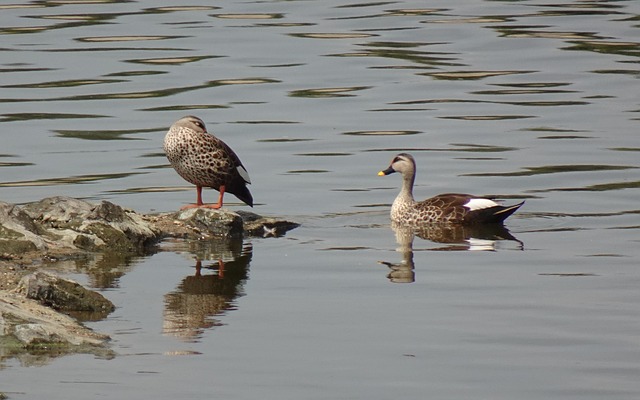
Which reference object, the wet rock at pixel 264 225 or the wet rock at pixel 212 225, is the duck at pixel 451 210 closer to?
the wet rock at pixel 264 225

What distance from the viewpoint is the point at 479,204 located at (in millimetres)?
15242

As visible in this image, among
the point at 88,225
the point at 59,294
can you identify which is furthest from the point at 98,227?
the point at 59,294

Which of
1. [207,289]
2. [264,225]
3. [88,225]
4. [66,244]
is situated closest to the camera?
[207,289]

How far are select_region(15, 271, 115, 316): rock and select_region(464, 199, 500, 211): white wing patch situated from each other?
18.6 feet

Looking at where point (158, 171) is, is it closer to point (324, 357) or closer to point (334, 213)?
point (334, 213)

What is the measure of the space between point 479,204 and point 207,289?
436cm

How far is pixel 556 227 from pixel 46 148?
7.96 metres

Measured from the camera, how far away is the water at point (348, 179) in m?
9.15

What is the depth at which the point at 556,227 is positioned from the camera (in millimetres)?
14914

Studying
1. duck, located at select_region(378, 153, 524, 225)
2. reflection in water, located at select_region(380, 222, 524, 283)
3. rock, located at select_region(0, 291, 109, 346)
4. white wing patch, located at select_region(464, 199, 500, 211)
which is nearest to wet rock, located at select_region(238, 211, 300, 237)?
reflection in water, located at select_region(380, 222, 524, 283)

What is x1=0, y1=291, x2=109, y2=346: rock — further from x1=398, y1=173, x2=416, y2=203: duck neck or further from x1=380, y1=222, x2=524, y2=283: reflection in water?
x1=398, y1=173, x2=416, y2=203: duck neck

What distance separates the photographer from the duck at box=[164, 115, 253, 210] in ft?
49.5

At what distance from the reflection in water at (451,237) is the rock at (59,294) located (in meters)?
3.24

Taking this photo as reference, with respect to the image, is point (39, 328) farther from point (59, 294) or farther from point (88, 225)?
point (88, 225)
